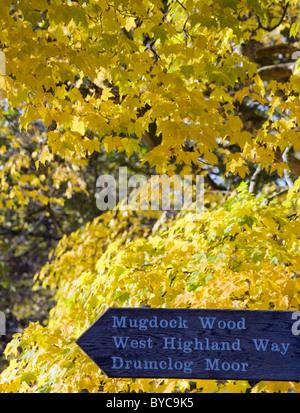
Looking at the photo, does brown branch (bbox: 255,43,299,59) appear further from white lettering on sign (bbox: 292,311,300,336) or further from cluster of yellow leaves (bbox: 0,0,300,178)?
white lettering on sign (bbox: 292,311,300,336)

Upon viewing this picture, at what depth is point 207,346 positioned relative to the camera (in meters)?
2.48

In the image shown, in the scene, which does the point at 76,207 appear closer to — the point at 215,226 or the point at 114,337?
the point at 215,226

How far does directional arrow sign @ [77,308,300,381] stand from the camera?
2.46 meters

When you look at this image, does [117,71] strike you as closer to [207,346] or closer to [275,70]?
[207,346]

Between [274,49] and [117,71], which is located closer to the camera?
[117,71]

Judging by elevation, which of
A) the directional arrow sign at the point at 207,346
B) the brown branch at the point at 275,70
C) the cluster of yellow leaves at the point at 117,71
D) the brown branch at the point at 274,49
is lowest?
the directional arrow sign at the point at 207,346

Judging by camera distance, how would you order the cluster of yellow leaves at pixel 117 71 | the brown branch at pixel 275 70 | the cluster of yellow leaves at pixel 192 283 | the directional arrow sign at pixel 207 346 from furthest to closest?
the brown branch at pixel 275 70, the cluster of yellow leaves at pixel 192 283, the cluster of yellow leaves at pixel 117 71, the directional arrow sign at pixel 207 346

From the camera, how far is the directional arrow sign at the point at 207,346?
246 cm

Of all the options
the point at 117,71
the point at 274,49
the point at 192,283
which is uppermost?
the point at 274,49

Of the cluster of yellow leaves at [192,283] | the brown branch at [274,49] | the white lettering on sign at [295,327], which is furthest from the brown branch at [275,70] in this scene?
the white lettering on sign at [295,327]

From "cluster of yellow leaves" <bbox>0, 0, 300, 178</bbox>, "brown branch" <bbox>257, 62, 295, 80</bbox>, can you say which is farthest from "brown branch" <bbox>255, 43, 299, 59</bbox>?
"cluster of yellow leaves" <bbox>0, 0, 300, 178</bbox>

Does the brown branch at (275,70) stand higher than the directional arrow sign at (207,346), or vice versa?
the brown branch at (275,70)

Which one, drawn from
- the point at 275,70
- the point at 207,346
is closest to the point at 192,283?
the point at 207,346

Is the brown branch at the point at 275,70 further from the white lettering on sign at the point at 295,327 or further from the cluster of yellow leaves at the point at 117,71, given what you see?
the white lettering on sign at the point at 295,327
